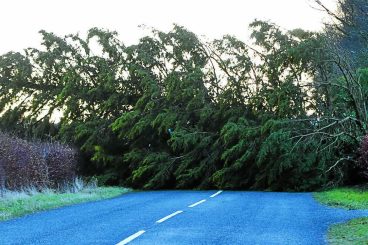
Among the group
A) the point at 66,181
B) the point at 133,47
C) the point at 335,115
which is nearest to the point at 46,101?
the point at 133,47

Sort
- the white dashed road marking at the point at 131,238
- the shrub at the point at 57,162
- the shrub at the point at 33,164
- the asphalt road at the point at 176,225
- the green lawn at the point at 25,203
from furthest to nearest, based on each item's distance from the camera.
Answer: the shrub at the point at 57,162 → the shrub at the point at 33,164 → the green lawn at the point at 25,203 → the asphalt road at the point at 176,225 → the white dashed road marking at the point at 131,238

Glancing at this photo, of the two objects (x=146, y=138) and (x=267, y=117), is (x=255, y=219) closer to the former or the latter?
(x=267, y=117)

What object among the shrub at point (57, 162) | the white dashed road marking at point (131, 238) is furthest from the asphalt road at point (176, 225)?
the shrub at point (57, 162)

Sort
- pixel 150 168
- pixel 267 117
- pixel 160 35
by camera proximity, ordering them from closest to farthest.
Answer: pixel 267 117 < pixel 150 168 < pixel 160 35

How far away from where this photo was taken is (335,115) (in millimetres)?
28891

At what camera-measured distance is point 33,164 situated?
2322 centimetres

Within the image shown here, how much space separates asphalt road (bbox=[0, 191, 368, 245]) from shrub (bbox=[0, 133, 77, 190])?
6954 mm

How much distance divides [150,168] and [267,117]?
25.3 feet

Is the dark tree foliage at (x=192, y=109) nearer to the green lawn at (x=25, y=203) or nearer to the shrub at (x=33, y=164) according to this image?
the shrub at (x=33, y=164)

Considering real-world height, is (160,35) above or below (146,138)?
above

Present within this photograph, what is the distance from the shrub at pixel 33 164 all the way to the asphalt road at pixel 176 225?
274 inches

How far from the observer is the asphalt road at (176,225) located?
30.2 feet

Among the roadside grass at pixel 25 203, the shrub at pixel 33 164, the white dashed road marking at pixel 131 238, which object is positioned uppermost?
the shrub at pixel 33 164

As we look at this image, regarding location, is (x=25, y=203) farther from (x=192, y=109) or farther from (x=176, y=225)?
(x=192, y=109)
